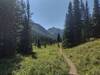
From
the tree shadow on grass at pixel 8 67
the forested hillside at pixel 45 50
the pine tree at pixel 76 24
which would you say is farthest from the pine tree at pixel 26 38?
the tree shadow on grass at pixel 8 67

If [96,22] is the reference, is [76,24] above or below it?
below

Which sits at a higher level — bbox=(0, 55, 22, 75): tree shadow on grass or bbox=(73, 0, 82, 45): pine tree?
bbox=(73, 0, 82, 45): pine tree

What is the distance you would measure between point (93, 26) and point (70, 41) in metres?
10.2

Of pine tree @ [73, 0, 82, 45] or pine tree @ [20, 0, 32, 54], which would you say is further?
pine tree @ [73, 0, 82, 45]

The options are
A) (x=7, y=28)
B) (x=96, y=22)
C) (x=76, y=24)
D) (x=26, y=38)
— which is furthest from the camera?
(x=96, y=22)

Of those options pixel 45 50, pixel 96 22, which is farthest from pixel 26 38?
pixel 96 22

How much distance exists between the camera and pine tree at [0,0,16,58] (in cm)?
3888

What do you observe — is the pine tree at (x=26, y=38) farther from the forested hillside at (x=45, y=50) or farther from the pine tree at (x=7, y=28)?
the pine tree at (x=7, y=28)

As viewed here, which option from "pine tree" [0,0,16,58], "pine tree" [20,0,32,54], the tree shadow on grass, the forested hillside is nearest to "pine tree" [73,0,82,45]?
the forested hillside

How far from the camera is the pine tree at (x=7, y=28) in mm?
38875

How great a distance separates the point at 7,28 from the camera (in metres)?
39.5

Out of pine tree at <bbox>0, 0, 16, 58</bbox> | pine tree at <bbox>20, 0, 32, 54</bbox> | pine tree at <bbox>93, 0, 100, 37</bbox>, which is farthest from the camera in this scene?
pine tree at <bbox>93, 0, 100, 37</bbox>

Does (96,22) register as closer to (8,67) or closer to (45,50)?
(45,50)

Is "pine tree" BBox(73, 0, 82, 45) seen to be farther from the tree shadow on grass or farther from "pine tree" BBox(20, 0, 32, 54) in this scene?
the tree shadow on grass
